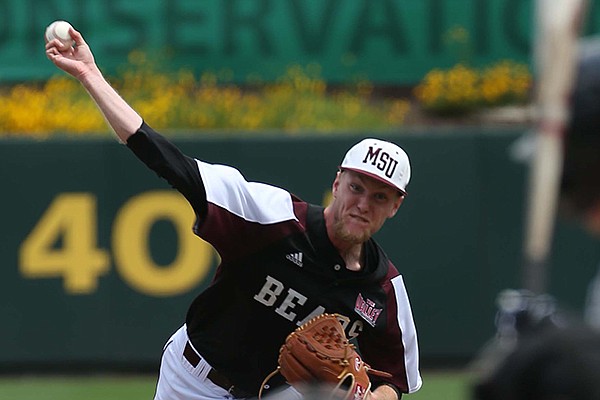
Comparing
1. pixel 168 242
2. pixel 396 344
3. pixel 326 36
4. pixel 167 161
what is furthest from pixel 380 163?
pixel 326 36

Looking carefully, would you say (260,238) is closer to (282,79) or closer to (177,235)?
(177,235)

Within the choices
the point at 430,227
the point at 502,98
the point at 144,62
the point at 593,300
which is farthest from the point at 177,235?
the point at 593,300

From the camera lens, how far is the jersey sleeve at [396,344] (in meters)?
4.88

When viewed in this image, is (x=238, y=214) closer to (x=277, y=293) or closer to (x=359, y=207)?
(x=277, y=293)

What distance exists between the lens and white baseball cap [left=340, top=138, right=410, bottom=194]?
4738mm

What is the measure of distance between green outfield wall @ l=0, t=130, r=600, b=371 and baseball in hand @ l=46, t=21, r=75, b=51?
5.06 meters

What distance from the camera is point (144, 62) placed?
12539 mm

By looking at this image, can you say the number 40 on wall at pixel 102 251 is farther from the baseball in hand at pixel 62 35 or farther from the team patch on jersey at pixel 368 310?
the baseball in hand at pixel 62 35

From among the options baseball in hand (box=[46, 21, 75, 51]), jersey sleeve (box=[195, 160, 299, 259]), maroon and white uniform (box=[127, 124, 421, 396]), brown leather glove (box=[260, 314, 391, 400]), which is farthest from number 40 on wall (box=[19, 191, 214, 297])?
baseball in hand (box=[46, 21, 75, 51])

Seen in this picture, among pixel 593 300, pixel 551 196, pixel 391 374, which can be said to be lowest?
pixel 391 374

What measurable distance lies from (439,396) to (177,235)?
7.86 feet

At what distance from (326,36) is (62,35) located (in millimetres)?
8692

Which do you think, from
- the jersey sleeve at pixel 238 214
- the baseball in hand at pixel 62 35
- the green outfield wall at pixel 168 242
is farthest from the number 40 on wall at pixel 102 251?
the baseball in hand at pixel 62 35

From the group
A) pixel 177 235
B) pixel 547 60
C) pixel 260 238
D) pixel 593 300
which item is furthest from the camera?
pixel 177 235
